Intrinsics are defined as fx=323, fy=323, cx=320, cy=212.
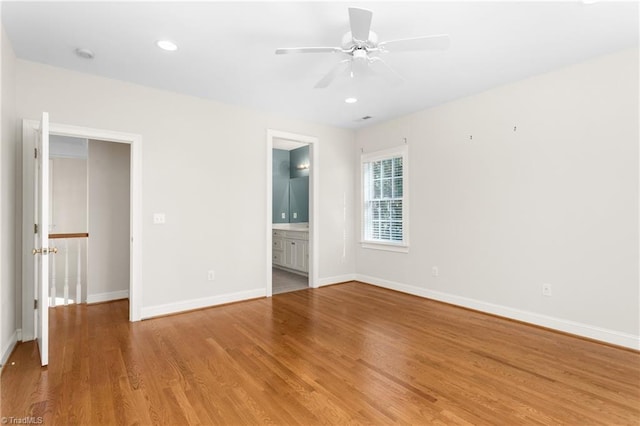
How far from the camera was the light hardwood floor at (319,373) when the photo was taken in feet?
6.58

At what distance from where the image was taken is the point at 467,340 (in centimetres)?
315

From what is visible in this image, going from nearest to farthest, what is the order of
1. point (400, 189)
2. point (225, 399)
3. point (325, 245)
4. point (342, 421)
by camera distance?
1. point (342, 421)
2. point (225, 399)
3. point (400, 189)
4. point (325, 245)

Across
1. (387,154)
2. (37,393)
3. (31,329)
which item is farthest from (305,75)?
(31,329)

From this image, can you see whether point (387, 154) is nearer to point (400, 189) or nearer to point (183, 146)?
point (400, 189)

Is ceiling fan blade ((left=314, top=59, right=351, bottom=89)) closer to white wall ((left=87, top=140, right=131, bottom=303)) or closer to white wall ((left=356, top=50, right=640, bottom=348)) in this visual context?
white wall ((left=356, top=50, right=640, bottom=348))

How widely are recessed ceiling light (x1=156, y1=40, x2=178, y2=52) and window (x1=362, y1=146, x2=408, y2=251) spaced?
3.39 meters

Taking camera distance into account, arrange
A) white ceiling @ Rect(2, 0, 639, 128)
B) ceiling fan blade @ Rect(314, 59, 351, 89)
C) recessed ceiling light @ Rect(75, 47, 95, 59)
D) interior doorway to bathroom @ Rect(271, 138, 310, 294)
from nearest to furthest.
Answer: white ceiling @ Rect(2, 0, 639, 128)
ceiling fan blade @ Rect(314, 59, 351, 89)
recessed ceiling light @ Rect(75, 47, 95, 59)
interior doorway to bathroom @ Rect(271, 138, 310, 294)

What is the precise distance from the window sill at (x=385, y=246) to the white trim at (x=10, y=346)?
4541 mm

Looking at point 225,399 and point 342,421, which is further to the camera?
point 225,399

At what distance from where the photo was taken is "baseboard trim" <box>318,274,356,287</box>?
5430 mm

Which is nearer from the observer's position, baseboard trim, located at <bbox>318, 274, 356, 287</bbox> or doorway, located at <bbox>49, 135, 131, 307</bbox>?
doorway, located at <bbox>49, 135, 131, 307</bbox>

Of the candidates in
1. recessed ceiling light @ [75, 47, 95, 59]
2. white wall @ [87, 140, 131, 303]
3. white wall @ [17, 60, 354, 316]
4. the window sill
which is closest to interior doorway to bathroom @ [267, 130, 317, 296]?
white wall @ [17, 60, 354, 316]

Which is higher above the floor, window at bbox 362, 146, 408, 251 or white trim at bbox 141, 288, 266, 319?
window at bbox 362, 146, 408, 251

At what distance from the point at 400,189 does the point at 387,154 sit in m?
0.62
